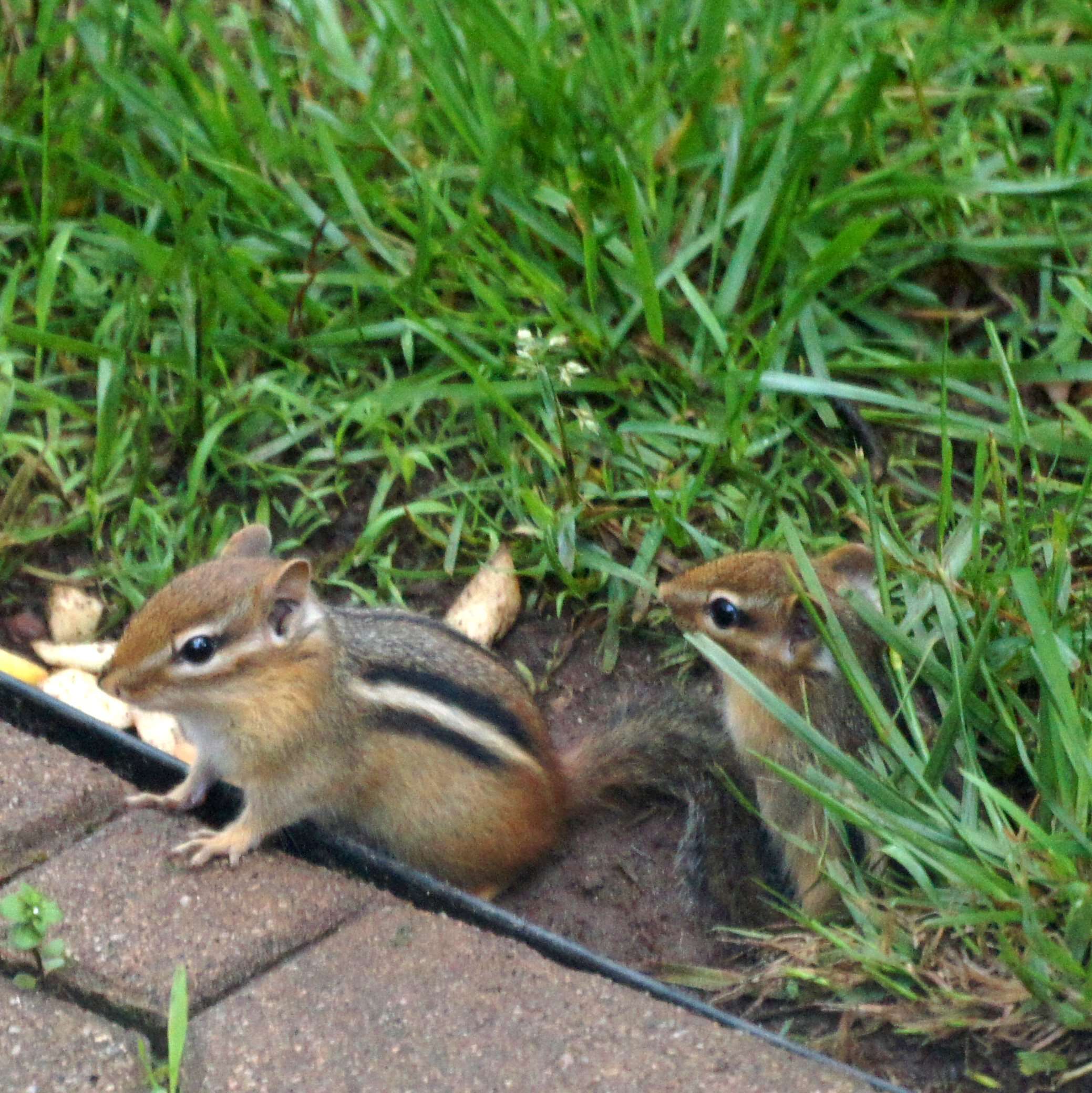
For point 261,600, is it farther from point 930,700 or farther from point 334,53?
point 334,53

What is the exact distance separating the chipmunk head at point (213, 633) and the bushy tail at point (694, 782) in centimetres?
72

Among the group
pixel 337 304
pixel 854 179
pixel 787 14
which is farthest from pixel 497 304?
pixel 787 14

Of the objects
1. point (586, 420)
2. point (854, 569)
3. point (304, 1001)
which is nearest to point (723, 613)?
point (854, 569)

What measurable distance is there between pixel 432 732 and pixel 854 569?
3.07 ft

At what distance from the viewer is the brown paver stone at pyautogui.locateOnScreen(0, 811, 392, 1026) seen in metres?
2.77

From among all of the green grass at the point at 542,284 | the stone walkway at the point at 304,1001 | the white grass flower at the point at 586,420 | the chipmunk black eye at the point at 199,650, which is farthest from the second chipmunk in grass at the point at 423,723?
the white grass flower at the point at 586,420

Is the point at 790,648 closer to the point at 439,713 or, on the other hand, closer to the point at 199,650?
the point at 439,713

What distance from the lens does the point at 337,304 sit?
4418 millimetres

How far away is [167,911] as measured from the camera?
296 centimetres

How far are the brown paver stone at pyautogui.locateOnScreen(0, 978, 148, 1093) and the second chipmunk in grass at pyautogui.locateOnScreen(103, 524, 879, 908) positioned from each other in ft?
1.62

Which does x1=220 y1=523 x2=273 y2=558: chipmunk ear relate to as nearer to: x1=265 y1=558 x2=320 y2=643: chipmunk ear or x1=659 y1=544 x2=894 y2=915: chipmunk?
x1=265 y1=558 x2=320 y2=643: chipmunk ear

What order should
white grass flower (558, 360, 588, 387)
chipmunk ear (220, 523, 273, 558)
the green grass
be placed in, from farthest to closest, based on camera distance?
the green grass < white grass flower (558, 360, 588, 387) < chipmunk ear (220, 523, 273, 558)

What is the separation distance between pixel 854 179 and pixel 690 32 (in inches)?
27.2

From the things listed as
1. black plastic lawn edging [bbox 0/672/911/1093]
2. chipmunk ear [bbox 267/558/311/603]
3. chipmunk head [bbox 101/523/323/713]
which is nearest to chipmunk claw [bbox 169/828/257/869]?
black plastic lawn edging [bbox 0/672/911/1093]
